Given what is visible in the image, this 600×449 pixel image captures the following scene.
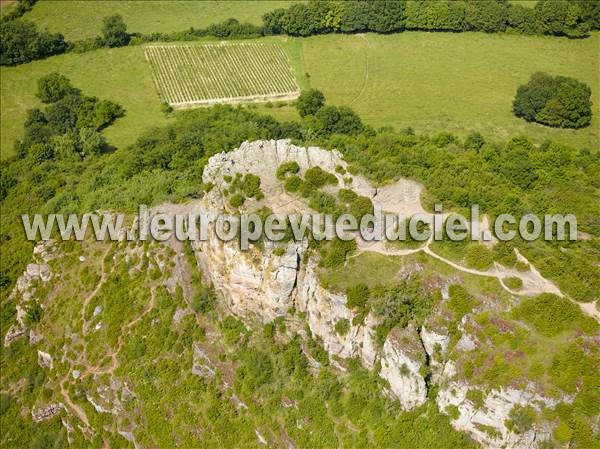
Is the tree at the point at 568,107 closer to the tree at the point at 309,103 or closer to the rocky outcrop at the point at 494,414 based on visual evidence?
the tree at the point at 309,103

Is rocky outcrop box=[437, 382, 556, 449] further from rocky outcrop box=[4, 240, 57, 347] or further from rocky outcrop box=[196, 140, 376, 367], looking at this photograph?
rocky outcrop box=[4, 240, 57, 347]

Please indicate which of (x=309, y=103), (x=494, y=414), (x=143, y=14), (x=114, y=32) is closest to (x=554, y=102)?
(x=309, y=103)

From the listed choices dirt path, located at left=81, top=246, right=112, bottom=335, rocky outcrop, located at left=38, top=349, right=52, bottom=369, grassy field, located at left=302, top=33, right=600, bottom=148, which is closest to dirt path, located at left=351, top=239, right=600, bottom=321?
dirt path, located at left=81, top=246, right=112, bottom=335

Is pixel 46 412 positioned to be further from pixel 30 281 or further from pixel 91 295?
pixel 30 281

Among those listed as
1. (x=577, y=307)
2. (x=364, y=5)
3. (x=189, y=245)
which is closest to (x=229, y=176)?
(x=189, y=245)

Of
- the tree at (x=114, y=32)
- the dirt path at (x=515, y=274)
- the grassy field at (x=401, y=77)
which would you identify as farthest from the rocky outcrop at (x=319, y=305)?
the tree at (x=114, y=32)

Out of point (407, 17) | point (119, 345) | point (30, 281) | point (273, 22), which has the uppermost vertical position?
point (273, 22)
